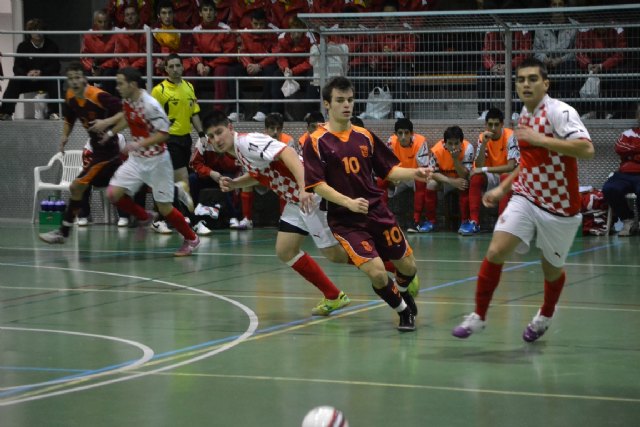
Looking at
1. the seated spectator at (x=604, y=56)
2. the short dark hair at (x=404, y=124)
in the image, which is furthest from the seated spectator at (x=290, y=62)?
the seated spectator at (x=604, y=56)

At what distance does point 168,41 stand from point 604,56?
23.1 ft

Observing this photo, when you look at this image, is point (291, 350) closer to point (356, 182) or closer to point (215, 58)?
point (356, 182)

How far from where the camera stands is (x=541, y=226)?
24.3ft

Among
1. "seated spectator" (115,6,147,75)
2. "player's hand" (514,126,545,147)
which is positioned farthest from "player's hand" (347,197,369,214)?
"seated spectator" (115,6,147,75)

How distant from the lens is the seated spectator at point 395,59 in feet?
54.9

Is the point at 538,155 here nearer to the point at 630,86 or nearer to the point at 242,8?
the point at 630,86

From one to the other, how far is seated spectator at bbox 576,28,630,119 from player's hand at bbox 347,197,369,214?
8.81m

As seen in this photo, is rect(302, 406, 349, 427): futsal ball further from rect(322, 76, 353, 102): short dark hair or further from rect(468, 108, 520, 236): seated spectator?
rect(468, 108, 520, 236): seated spectator

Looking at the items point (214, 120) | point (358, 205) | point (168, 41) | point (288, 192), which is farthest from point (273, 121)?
point (358, 205)

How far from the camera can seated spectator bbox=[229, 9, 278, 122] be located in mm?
17734

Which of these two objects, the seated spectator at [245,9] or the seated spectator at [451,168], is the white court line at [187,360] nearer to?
the seated spectator at [451,168]

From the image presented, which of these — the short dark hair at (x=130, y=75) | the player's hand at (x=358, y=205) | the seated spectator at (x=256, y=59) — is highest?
the seated spectator at (x=256, y=59)

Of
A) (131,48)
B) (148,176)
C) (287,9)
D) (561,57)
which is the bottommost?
(148,176)

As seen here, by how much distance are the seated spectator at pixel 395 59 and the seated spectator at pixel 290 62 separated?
1203 mm
